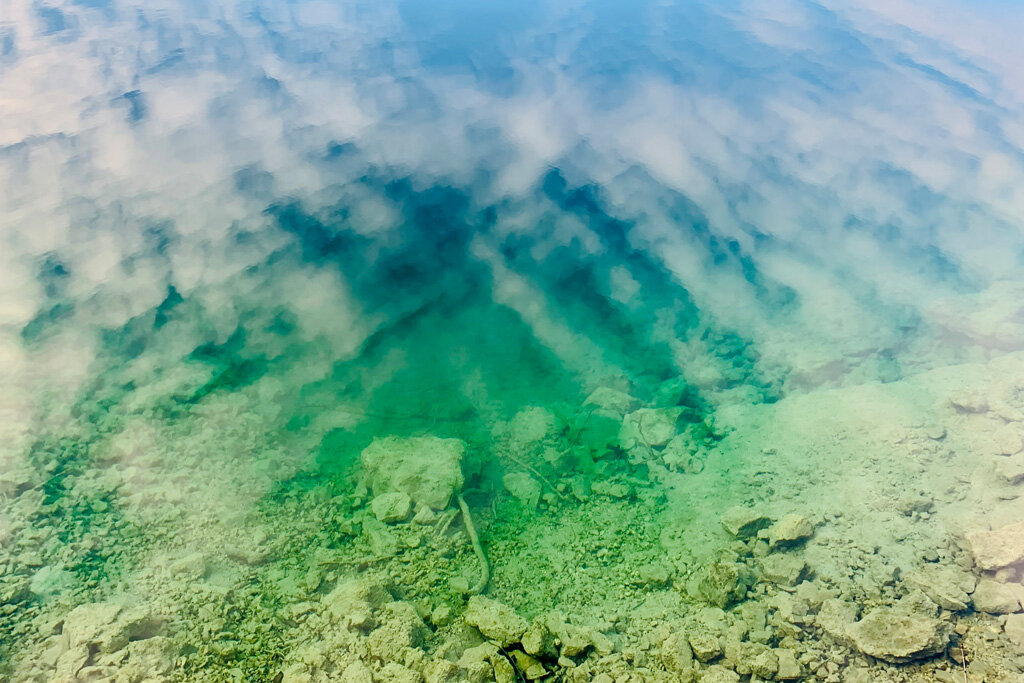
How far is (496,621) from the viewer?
3277mm

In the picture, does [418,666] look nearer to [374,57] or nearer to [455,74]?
[455,74]

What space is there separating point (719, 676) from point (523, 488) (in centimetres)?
190

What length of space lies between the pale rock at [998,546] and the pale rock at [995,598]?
5.2 inches

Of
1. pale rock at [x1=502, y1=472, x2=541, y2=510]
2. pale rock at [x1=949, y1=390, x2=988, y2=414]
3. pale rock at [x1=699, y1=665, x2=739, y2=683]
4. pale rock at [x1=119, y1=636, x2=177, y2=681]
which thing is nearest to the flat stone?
pale rock at [x1=699, y1=665, x2=739, y2=683]

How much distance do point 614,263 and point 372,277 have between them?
3090 mm

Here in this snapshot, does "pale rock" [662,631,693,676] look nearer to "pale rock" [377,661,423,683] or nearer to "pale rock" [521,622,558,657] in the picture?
"pale rock" [521,622,558,657]

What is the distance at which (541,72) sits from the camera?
14016 millimetres

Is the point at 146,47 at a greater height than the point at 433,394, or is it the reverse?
the point at 146,47

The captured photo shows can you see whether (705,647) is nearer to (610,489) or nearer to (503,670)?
(503,670)

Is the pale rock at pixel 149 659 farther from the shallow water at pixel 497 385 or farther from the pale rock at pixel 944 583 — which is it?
the pale rock at pixel 944 583

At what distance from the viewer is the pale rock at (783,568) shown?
11.6ft

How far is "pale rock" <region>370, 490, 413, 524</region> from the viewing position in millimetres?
3943

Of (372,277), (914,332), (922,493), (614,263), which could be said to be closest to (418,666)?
(922,493)

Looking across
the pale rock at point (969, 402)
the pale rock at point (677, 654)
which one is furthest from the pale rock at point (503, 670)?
the pale rock at point (969, 402)
